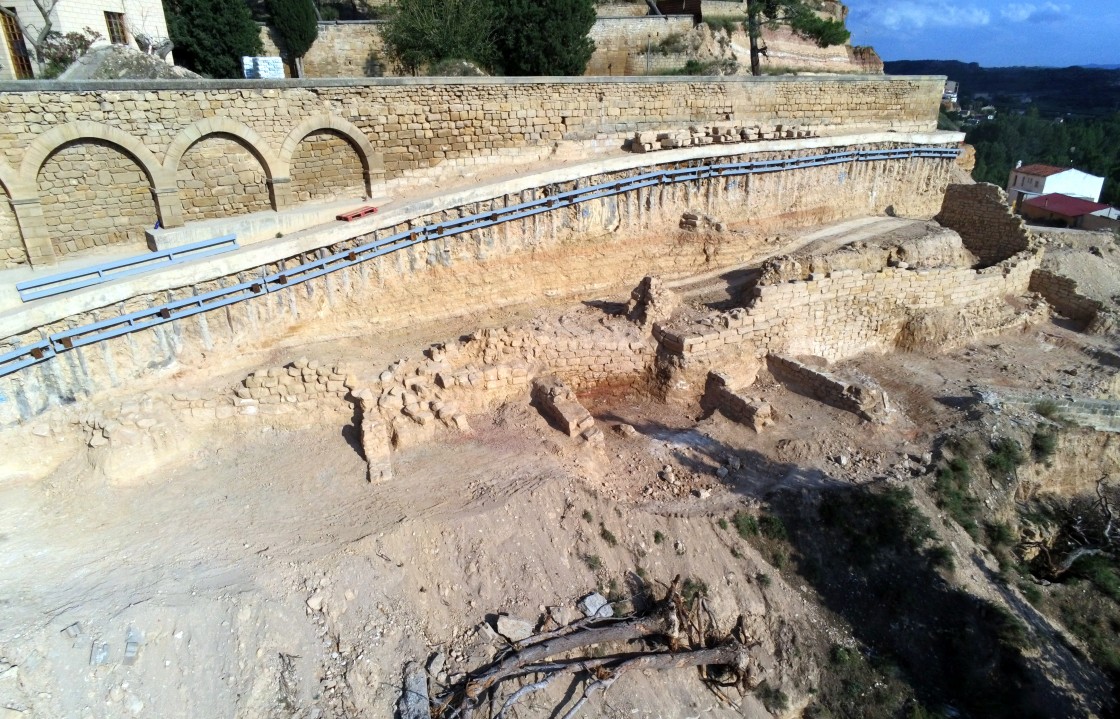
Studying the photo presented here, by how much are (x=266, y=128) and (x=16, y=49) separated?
24.9 ft

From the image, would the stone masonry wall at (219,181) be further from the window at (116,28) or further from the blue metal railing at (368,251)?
the window at (116,28)

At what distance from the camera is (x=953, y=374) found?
42.4ft

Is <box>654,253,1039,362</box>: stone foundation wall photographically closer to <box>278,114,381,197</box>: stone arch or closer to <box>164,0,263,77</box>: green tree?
<box>278,114,381,197</box>: stone arch

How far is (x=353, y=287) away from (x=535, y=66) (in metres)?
11.7

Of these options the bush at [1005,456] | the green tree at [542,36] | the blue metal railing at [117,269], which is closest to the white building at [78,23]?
the blue metal railing at [117,269]

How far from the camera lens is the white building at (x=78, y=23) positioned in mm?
14828

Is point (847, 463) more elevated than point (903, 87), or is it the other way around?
point (903, 87)

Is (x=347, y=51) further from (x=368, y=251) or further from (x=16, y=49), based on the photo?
(x=368, y=251)

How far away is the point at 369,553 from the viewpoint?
764 centimetres

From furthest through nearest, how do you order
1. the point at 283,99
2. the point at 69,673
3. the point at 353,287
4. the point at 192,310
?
the point at 283,99 → the point at 353,287 → the point at 192,310 → the point at 69,673

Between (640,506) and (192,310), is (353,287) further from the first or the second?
(640,506)

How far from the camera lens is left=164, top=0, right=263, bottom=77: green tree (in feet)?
59.0

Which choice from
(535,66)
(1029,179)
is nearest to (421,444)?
(535,66)

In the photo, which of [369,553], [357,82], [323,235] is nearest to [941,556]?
[369,553]
